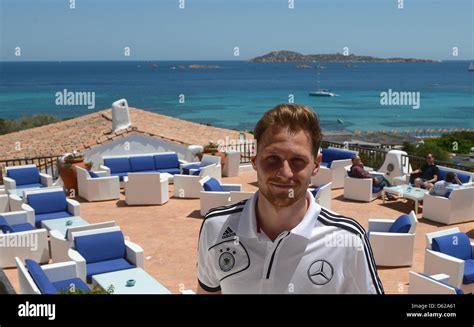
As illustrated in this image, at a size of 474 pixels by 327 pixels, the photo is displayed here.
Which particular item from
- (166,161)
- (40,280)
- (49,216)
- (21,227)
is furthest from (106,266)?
(166,161)

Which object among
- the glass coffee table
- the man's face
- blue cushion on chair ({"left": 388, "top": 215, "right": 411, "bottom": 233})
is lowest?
the glass coffee table

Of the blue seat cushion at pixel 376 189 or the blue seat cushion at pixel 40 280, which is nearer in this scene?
the blue seat cushion at pixel 40 280

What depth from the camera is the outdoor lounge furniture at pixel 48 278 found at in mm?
4668

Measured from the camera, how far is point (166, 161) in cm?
1205

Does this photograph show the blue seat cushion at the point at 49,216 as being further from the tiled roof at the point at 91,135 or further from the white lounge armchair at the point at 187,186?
the tiled roof at the point at 91,135

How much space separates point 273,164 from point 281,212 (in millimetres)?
168

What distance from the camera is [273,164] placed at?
1600mm

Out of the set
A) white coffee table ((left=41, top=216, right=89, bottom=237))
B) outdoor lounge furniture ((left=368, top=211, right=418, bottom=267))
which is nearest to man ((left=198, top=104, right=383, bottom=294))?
outdoor lounge furniture ((left=368, top=211, right=418, bottom=267))

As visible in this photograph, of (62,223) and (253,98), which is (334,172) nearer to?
(62,223)

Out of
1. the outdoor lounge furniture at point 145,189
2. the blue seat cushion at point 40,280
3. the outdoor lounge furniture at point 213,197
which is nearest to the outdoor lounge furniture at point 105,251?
the blue seat cushion at point 40,280

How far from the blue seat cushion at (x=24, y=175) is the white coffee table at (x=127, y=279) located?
5.77 meters

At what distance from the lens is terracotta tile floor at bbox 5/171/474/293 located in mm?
6527

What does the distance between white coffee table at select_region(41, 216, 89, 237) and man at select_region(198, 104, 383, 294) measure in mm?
6314

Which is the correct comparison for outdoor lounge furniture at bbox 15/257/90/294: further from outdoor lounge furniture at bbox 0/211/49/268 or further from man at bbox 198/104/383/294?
man at bbox 198/104/383/294
